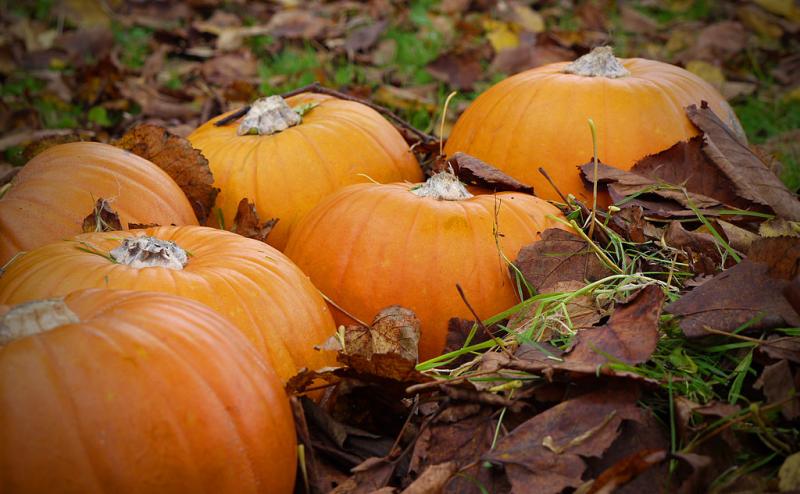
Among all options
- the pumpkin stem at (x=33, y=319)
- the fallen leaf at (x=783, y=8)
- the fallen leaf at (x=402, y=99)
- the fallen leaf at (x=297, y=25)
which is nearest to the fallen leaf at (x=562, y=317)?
the pumpkin stem at (x=33, y=319)

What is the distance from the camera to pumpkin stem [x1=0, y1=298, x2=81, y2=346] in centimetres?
160

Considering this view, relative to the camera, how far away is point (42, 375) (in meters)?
1.53

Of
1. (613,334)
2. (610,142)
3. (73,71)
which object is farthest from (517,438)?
(73,71)

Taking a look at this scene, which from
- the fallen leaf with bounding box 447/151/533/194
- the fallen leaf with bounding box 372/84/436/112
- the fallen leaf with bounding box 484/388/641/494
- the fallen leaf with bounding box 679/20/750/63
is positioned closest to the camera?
the fallen leaf with bounding box 484/388/641/494

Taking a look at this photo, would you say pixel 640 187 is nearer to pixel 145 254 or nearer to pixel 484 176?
pixel 484 176

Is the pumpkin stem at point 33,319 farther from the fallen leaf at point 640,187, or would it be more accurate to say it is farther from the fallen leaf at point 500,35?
the fallen leaf at point 500,35

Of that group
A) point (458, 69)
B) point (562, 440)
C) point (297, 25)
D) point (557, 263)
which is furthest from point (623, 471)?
point (297, 25)

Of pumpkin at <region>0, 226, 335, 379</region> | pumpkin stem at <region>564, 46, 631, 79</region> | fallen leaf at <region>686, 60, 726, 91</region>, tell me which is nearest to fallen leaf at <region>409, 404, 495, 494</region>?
pumpkin at <region>0, 226, 335, 379</region>

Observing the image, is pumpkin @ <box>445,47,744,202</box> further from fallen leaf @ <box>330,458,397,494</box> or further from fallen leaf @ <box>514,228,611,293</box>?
fallen leaf @ <box>330,458,397,494</box>

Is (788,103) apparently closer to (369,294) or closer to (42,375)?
→ (369,294)

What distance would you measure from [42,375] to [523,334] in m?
1.24

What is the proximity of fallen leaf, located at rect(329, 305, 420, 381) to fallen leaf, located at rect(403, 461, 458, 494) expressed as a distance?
0.29 metres

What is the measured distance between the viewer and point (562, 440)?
1.79 meters

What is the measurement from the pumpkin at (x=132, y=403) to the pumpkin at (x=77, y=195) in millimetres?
829
